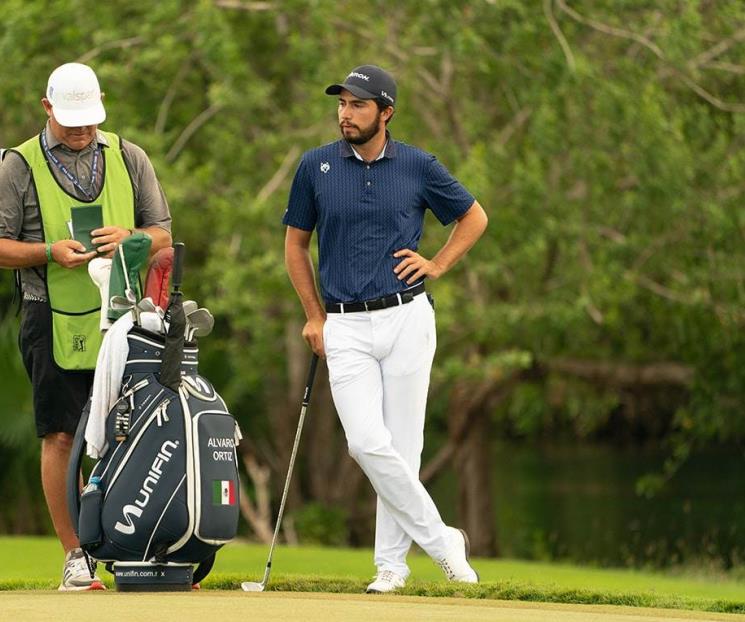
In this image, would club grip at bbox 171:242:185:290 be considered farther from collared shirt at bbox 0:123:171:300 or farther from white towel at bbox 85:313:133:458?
collared shirt at bbox 0:123:171:300

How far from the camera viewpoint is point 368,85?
700 cm

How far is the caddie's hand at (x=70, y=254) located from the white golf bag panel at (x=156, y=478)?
0.44m

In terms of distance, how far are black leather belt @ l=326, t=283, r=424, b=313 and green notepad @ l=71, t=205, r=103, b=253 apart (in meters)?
1.01

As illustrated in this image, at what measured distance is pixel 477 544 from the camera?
60.6 feet

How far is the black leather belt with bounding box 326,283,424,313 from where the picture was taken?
6977 millimetres

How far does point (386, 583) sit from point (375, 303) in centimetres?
112

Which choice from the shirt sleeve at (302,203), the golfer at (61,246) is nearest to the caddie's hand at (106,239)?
the golfer at (61,246)

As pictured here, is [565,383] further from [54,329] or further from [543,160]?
[54,329]

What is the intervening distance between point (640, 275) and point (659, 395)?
629 centimetres

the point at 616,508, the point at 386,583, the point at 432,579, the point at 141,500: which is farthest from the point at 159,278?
the point at 616,508

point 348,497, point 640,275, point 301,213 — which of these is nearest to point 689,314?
point 640,275

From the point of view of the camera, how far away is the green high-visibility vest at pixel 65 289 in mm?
7066

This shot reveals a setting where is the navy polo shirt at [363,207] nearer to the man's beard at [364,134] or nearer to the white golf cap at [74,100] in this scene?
the man's beard at [364,134]

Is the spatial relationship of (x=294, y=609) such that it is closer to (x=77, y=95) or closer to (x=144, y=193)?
(x=144, y=193)
